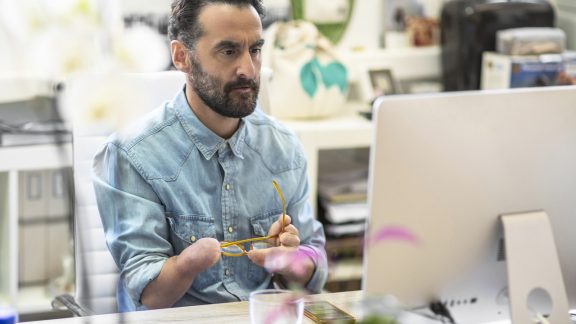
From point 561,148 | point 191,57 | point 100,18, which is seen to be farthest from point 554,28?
point 100,18

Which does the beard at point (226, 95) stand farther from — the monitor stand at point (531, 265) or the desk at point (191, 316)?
the monitor stand at point (531, 265)

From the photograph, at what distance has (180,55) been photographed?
2016 mm

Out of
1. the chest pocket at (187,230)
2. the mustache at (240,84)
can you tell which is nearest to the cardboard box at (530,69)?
the mustache at (240,84)

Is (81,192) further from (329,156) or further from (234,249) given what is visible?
(329,156)

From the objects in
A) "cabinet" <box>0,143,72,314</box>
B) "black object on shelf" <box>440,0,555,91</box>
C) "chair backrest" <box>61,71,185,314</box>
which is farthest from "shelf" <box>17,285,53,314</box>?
"black object on shelf" <box>440,0,555,91</box>

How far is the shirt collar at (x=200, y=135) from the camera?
1.92 m

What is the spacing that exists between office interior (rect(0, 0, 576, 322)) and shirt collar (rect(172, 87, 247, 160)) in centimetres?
85

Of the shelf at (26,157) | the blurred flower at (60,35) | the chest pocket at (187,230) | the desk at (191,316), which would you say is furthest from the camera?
the shelf at (26,157)

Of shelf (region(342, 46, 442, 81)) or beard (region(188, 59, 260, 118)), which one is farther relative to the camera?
shelf (region(342, 46, 442, 81))

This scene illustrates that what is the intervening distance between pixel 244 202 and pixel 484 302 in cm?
→ 63

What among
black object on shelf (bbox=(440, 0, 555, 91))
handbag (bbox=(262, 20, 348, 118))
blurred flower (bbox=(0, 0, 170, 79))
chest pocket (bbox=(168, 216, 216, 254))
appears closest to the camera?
blurred flower (bbox=(0, 0, 170, 79))

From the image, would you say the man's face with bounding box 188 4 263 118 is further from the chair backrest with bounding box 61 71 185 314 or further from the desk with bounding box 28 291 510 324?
the desk with bounding box 28 291 510 324

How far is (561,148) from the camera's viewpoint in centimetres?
145

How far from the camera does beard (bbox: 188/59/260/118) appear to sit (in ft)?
6.34
